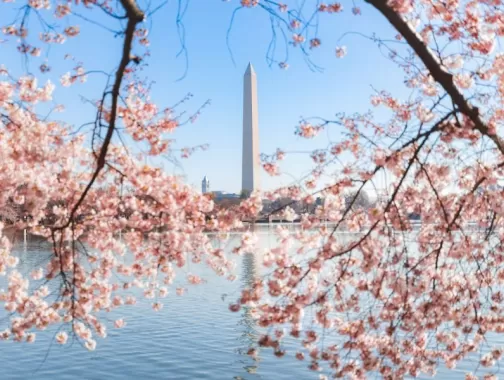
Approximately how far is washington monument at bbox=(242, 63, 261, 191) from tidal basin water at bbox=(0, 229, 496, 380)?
24610 mm

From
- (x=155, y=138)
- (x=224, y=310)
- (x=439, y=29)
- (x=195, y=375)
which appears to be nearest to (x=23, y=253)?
(x=224, y=310)

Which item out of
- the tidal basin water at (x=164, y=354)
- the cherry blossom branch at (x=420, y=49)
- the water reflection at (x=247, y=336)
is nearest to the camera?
the cherry blossom branch at (x=420, y=49)

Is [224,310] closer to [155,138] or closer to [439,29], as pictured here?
[155,138]

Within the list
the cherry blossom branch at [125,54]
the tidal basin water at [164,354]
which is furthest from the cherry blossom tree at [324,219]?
the tidal basin water at [164,354]

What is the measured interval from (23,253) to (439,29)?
2188cm

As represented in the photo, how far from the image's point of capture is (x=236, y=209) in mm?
4332

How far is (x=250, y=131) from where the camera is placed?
1484 inches

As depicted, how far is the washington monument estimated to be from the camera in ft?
119

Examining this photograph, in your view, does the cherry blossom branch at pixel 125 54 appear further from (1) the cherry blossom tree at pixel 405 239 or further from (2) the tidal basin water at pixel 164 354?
(2) the tidal basin water at pixel 164 354

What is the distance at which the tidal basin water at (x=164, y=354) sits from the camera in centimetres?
794

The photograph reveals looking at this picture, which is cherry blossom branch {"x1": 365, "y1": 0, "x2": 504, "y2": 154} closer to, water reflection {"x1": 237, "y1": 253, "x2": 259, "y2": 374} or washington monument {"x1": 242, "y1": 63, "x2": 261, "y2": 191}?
water reflection {"x1": 237, "y1": 253, "x2": 259, "y2": 374}

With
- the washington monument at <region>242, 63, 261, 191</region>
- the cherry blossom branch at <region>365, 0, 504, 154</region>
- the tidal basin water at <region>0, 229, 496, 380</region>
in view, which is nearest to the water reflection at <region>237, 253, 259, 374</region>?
the tidal basin water at <region>0, 229, 496, 380</region>

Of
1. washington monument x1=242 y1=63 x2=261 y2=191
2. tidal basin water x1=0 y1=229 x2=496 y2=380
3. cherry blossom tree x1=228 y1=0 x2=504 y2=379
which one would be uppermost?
washington monument x1=242 y1=63 x2=261 y2=191

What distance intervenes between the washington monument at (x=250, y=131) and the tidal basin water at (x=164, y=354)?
24610 millimetres
